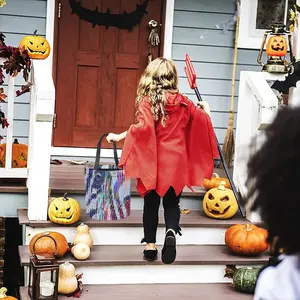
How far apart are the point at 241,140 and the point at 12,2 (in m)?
2.69

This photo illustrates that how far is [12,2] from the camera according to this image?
6.76m

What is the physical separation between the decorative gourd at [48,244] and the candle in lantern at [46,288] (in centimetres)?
22

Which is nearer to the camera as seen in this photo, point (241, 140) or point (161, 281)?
point (161, 281)

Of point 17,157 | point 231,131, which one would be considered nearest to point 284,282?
point 17,157

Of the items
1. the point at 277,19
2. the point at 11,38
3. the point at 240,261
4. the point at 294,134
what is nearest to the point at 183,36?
the point at 277,19

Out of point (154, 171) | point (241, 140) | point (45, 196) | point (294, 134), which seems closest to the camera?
point (294, 134)

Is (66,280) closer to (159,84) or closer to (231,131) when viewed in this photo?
(159,84)

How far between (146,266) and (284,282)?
373cm

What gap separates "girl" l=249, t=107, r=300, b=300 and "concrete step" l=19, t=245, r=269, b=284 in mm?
3609

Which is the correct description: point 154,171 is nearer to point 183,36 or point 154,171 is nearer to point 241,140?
point 241,140

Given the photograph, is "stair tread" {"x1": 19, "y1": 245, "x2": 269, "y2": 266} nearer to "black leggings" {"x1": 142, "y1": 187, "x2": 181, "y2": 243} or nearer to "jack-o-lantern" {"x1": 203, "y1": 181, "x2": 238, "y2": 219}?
"black leggings" {"x1": 142, "y1": 187, "x2": 181, "y2": 243}

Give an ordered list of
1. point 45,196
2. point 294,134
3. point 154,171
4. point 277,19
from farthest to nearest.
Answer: point 277,19 < point 45,196 < point 154,171 < point 294,134

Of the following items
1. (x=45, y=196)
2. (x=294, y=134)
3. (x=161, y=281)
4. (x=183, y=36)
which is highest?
(x=183, y=36)

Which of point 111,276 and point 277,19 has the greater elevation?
point 277,19
